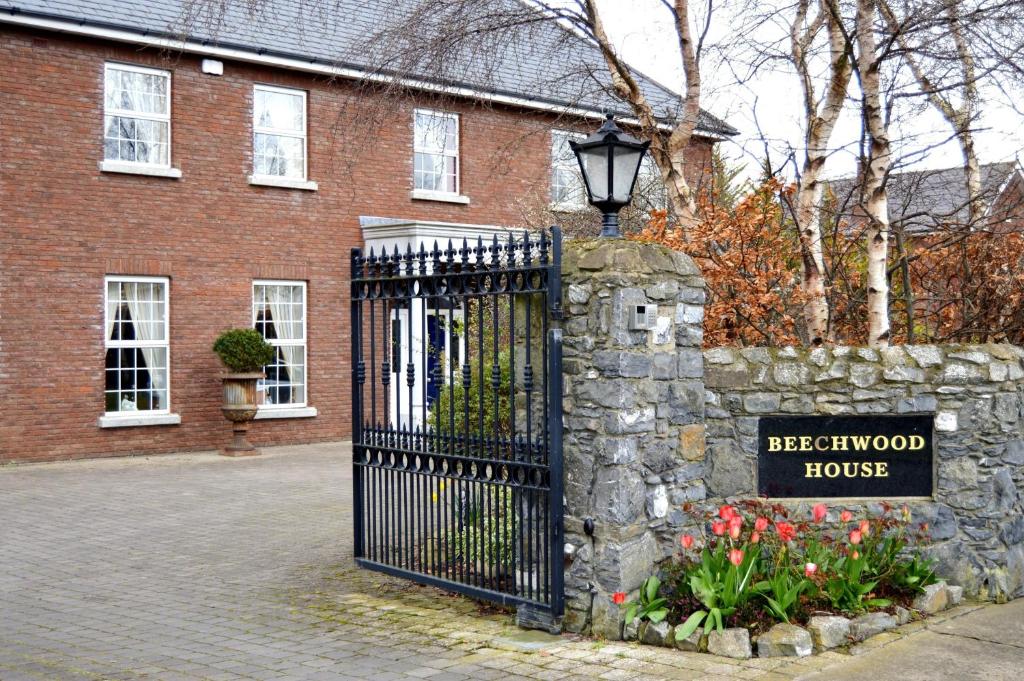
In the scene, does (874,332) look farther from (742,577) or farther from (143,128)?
(143,128)

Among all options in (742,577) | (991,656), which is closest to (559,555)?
(742,577)

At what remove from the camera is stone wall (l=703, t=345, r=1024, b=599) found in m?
7.26

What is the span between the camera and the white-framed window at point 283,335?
59.4ft

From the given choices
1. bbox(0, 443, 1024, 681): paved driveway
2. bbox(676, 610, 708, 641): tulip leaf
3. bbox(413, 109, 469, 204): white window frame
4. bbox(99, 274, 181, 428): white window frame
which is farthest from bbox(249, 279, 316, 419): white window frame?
bbox(676, 610, 708, 641): tulip leaf

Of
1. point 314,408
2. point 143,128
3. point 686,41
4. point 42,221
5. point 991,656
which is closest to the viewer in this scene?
point 991,656

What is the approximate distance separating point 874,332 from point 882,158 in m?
1.33

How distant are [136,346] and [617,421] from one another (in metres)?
11.9

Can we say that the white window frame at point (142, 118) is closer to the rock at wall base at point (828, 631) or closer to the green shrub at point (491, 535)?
the green shrub at point (491, 535)

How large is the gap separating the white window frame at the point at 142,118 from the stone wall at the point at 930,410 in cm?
1181

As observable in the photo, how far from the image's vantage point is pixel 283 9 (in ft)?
61.8

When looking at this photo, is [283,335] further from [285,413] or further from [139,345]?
[139,345]

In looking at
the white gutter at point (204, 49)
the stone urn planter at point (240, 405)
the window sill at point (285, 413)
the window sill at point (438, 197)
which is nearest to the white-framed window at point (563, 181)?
the white gutter at point (204, 49)

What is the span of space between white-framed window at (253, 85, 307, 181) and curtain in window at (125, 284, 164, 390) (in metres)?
2.56

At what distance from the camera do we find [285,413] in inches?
713
